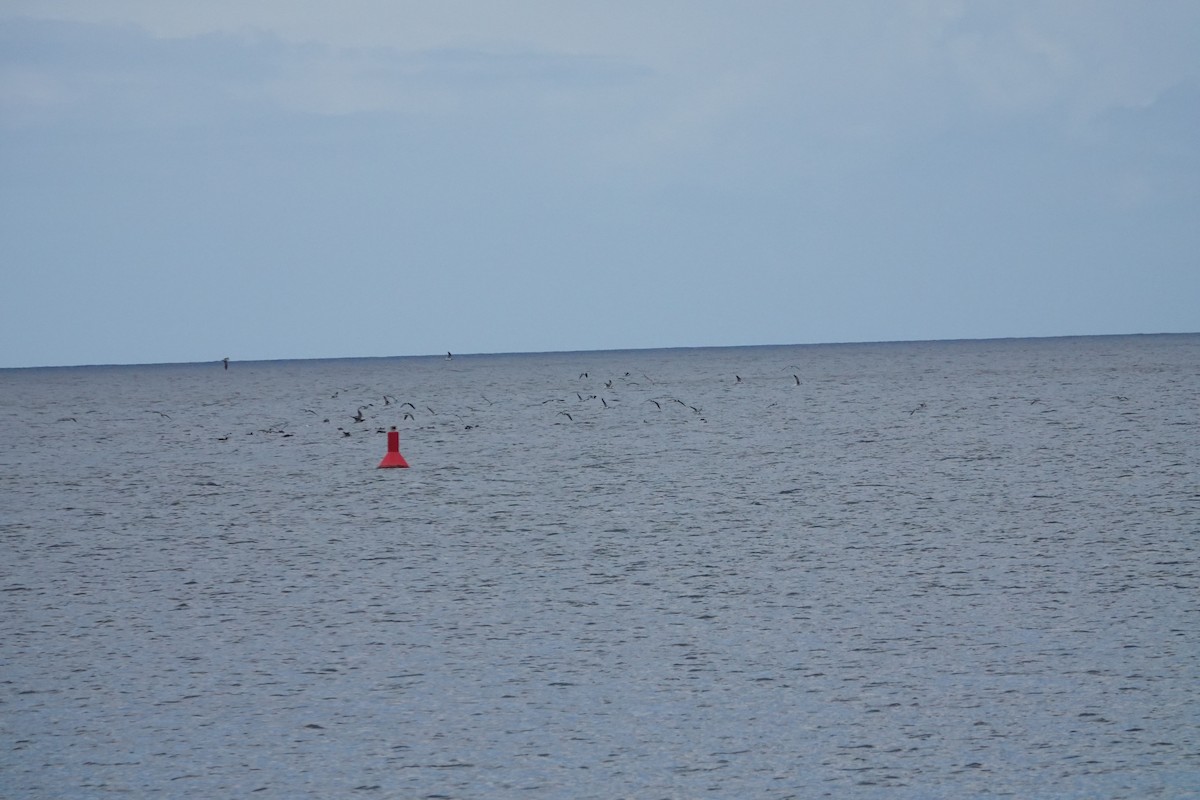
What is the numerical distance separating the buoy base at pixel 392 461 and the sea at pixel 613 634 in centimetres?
202

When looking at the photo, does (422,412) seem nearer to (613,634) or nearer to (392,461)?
(392,461)

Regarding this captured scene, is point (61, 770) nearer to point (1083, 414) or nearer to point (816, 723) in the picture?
point (816, 723)

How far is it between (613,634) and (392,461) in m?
16.4

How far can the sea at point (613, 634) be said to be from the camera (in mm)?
6684

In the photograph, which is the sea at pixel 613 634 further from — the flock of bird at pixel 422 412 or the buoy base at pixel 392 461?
the flock of bird at pixel 422 412

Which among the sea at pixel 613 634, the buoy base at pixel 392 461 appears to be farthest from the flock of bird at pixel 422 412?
the sea at pixel 613 634

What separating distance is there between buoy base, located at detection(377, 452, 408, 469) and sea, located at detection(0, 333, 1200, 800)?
2.02m

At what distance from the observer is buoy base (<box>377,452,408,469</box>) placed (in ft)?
84.4

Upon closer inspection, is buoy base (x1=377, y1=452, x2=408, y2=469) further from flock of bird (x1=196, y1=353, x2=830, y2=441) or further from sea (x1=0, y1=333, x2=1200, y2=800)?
flock of bird (x1=196, y1=353, x2=830, y2=441)

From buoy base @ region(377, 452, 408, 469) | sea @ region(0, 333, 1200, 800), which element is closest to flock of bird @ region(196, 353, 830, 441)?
buoy base @ region(377, 452, 408, 469)

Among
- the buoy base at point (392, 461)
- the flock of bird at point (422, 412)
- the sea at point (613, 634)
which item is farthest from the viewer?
the flock of bird at point (422, 412)

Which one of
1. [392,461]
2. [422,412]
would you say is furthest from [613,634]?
[422,412]

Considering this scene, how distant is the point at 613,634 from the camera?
9820 millimetres

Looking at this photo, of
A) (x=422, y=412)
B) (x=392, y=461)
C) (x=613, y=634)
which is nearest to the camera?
(x=613, y=634)
